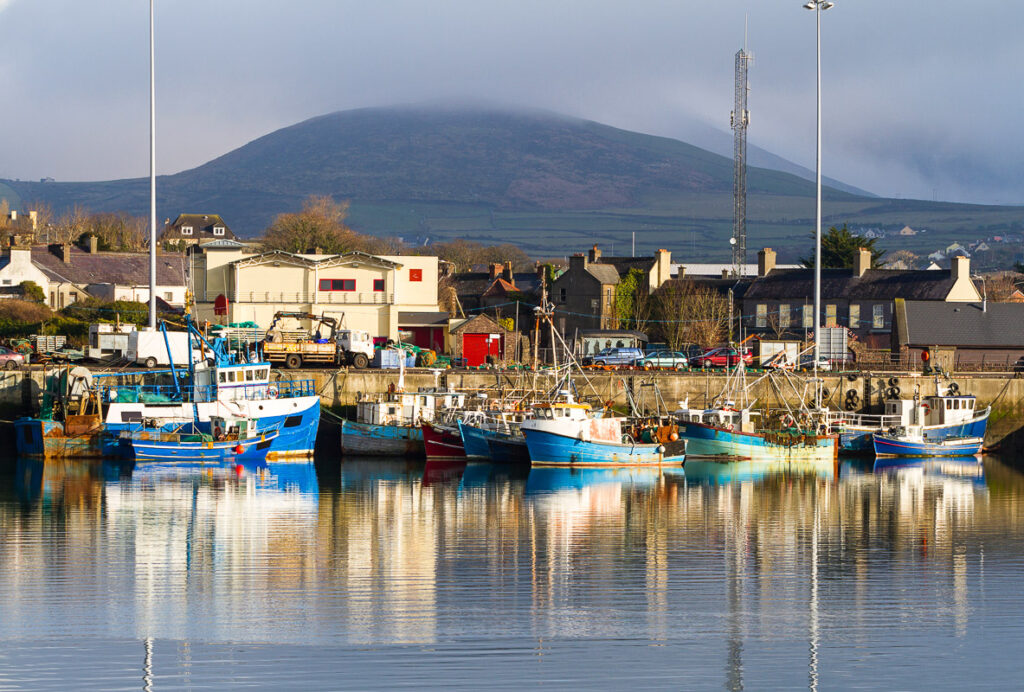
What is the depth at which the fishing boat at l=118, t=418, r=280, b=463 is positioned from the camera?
56344 millimetres

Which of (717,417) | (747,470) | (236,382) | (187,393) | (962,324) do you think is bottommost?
(747,470)

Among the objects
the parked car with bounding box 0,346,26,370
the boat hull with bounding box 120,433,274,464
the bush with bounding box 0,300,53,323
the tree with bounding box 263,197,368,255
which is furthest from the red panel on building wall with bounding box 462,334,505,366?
the tree with bounding box 263,197,368,255

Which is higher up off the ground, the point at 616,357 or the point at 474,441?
the point at 616,357

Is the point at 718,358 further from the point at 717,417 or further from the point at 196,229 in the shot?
the point at 196,229

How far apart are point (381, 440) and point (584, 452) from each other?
10.3 metres

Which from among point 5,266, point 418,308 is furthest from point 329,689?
point 5,266

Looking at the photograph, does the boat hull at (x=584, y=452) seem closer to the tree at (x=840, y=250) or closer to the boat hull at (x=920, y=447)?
the boat hull at (x=920, y=447)

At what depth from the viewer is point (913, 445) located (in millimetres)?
66000

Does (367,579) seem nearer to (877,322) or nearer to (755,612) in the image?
(755,612)

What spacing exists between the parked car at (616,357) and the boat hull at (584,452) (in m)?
16.8

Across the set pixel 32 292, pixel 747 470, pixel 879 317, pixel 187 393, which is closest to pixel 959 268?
pixel 879 317

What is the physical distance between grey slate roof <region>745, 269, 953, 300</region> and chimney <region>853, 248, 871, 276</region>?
37 cm

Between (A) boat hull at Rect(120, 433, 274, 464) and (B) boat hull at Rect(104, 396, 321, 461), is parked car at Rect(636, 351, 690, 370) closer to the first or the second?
(B) boat hull at Rect(104, 396, 321, 461)

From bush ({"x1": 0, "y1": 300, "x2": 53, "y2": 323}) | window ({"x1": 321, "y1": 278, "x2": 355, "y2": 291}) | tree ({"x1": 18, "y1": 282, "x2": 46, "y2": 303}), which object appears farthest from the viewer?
tree ({"x1": 18, "y1": 282, "x2": 46, "y2": 303})
